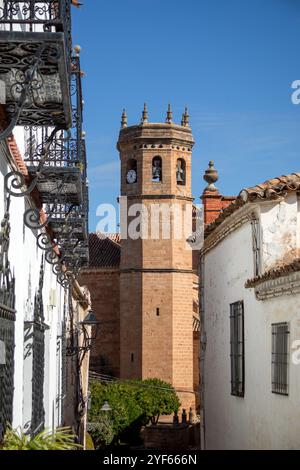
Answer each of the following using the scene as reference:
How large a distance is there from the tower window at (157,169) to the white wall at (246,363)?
31387 mm

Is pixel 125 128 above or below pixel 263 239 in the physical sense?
above

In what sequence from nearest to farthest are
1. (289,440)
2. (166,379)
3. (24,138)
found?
(289,440)
(24,138)
(166,379)

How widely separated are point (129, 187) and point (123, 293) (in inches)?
232

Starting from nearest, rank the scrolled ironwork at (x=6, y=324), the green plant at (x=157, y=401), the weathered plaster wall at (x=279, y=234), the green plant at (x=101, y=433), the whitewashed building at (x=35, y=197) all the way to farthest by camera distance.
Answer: the whitewashed building at (x=35, y=197) < the scrolled ironwork at (x=6, y=324) < the weathered plaster wall at (x=279, y=234) < the green plant at (x=101, y=433) < the green plant at (x=157, y=401)

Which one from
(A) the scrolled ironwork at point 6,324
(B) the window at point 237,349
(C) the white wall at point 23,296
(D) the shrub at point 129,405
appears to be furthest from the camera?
(D) the shrub at point 129,405

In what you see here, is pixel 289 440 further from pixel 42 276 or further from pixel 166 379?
pixel 166 379

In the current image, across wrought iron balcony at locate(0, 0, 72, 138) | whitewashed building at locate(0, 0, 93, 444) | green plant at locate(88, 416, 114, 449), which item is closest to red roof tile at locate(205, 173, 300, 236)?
whitewashed building at locate(0, 0, 93, 444)

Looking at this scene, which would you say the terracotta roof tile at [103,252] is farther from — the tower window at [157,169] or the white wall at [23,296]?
the white wall at [23,296]

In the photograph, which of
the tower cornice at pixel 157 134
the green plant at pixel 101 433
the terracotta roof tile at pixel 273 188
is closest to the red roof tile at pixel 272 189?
the terracotta roof tile at pixel 273 188

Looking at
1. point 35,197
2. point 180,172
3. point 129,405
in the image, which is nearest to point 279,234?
point 35,197

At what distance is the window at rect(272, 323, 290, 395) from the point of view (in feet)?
30.9

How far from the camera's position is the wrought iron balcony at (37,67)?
18.1ft
